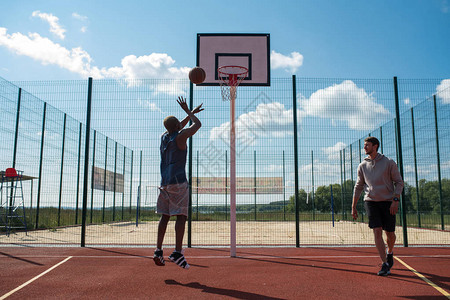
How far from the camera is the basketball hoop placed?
22.1 ft

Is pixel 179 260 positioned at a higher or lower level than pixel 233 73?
lower

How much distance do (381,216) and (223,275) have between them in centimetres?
206

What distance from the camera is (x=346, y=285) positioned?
156 inches

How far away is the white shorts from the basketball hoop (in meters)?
2.97

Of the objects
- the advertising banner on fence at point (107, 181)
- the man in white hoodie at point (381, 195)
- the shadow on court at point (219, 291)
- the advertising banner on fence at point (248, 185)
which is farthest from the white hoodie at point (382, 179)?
the advertising banner on fence at point (107, 181)

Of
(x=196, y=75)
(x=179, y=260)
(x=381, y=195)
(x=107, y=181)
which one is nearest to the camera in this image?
Result: (x=179, y=260)

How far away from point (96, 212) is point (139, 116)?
8.36m

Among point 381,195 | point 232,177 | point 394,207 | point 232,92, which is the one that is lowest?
point 394,207

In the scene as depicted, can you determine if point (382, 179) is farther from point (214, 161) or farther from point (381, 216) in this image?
point (214, 161)

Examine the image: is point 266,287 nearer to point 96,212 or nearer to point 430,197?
point 430,197

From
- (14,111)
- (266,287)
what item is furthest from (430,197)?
(14,111)

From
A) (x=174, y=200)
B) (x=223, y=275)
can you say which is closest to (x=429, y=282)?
(x=223, y=275)

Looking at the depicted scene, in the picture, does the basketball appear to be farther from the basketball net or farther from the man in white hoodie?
the man in white hoodie

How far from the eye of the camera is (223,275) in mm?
4488
